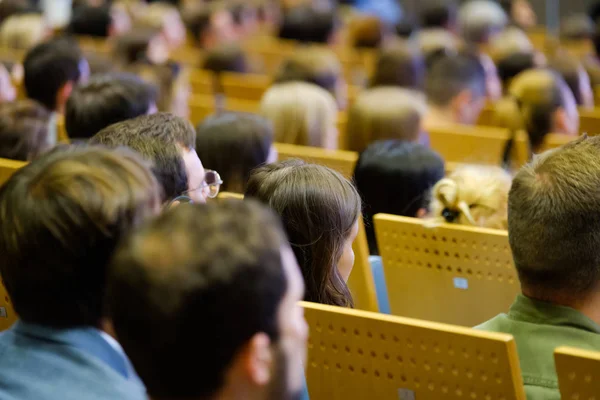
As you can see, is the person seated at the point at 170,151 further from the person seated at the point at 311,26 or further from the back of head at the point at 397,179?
the person seated at the point at 311,26

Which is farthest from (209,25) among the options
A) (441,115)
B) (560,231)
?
(560,231)

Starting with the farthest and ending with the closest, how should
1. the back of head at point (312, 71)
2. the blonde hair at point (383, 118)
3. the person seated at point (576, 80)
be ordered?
the back of head at point (312, 71), the person seated at point (576, 80), the blonde hair at point (383, 118)

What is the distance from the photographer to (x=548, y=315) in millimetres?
1938

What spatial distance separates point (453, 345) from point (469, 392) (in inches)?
4.4

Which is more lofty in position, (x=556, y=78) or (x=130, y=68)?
(x=556, y=78)

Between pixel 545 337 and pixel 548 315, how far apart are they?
55mm

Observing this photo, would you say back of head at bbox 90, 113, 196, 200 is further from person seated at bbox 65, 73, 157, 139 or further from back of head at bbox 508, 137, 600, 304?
person seated at bbox 65, 73, 157, 139

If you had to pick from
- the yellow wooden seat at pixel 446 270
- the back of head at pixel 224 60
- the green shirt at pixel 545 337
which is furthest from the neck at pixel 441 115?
the green shirt at pixel 545 337

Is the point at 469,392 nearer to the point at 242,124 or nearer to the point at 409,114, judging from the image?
the point at 242,124

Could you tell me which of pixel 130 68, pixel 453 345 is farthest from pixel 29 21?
pixel 453 345

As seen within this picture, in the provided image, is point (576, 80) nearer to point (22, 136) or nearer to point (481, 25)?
point (481, 25)

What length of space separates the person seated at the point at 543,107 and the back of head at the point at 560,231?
8.64 feet

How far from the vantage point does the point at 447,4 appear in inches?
371

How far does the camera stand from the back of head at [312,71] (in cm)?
575
